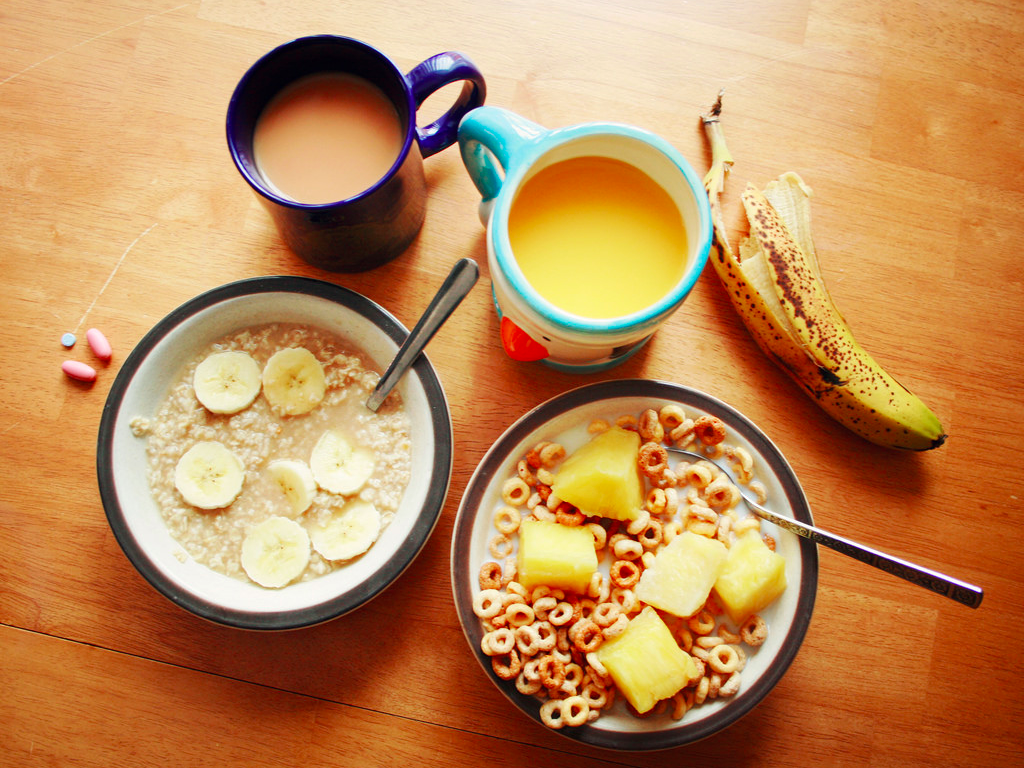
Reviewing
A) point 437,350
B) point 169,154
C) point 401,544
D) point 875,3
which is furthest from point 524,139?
point 875,3

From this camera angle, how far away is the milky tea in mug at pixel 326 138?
28.7 inches

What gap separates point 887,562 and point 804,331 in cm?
29

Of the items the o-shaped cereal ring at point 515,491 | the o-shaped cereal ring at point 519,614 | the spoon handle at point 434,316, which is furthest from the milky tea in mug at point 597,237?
the o-shaped cereal ring at point 519,614

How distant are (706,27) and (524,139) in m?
0.47

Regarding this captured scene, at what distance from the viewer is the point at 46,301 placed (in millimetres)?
920

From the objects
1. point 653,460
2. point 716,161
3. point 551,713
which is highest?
point 716,161

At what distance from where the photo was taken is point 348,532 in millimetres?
814

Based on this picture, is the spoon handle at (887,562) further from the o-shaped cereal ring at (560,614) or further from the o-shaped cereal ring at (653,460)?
the o-shaped cereal ring at (560,614)

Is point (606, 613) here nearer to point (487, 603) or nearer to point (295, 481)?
point (487, 603)

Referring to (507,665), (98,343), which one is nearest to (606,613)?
(507,665)

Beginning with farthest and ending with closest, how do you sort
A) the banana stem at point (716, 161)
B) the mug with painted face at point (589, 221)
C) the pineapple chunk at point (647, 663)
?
the banana stem at point (716, 161) < the pineapple chunk at point (647, 663) < the mug with painted face at point (589, 221)

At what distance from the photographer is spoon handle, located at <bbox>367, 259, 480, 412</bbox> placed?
0.79 meters

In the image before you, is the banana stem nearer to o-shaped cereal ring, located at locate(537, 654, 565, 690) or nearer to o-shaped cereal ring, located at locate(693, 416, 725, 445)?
o-shaped cereal ring, located at locate(693, 416, 725, 445)

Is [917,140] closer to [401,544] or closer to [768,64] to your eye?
[768,64]
